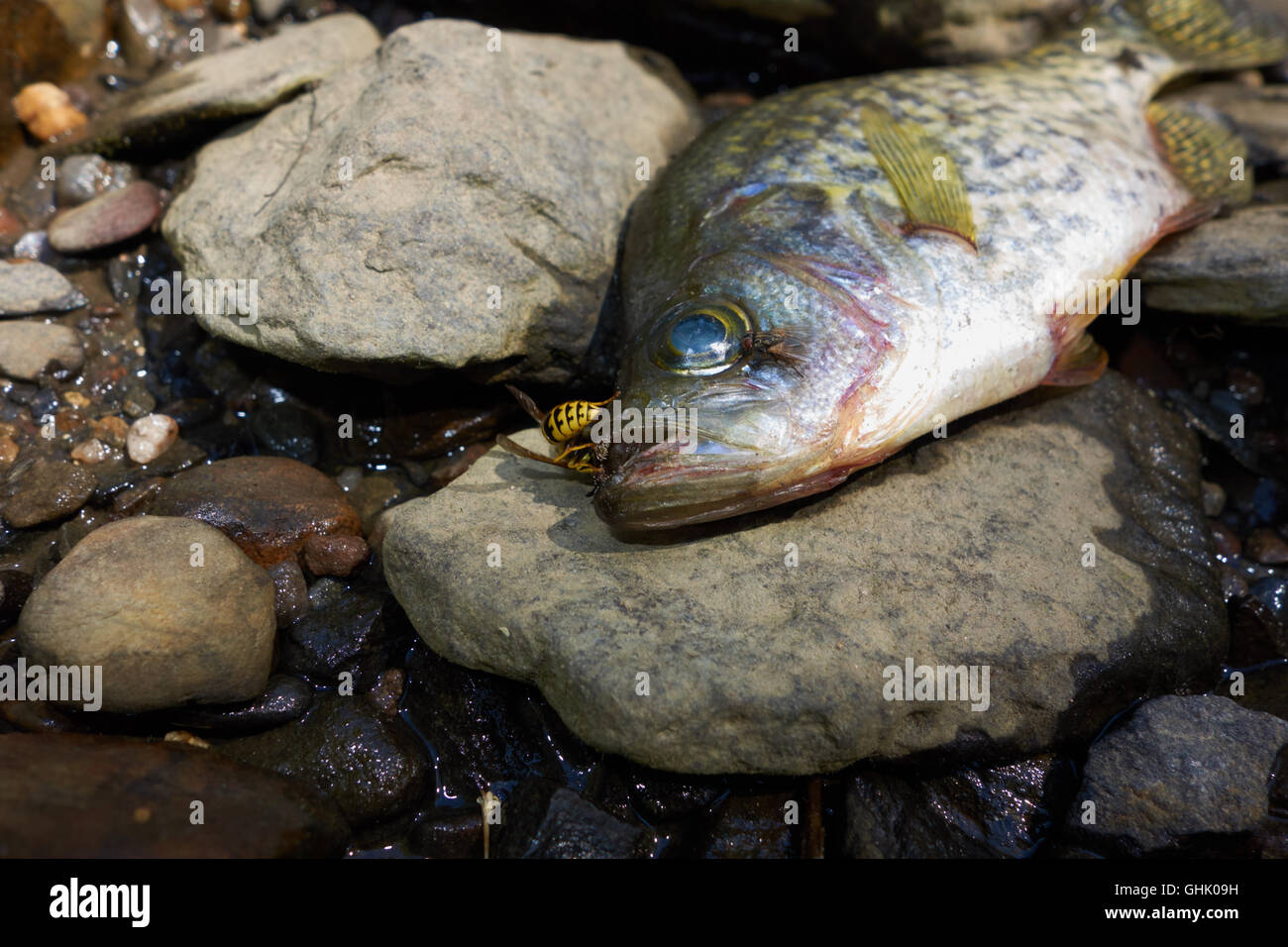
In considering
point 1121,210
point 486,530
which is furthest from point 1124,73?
point 486,530

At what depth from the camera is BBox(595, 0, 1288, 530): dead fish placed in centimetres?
374

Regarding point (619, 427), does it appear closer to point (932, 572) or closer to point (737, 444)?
point (737, 444)

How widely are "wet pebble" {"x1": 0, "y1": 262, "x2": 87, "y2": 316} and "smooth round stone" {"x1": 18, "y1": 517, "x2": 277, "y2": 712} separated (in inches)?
85.2

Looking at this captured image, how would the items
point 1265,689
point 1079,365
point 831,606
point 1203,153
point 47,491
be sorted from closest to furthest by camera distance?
point 831,606 < point 1265,689 < point 47,491 < point 1079,365 < point 1203,153

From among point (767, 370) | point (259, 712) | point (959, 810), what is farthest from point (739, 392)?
point (259, 712)

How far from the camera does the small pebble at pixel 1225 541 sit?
5051 mm

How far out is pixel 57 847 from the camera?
10.4 ft

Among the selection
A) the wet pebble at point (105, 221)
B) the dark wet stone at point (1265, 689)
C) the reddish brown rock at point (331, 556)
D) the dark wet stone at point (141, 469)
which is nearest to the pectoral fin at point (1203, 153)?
the dark wet stone at point (1265, 689)

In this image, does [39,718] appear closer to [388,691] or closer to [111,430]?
[388,691]

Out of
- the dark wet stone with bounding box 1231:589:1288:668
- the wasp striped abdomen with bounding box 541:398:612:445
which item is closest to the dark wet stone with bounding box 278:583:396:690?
the wasp striped abdomen with bounding box 541:398:612:445

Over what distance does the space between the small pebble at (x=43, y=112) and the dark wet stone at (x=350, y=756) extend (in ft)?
16.3

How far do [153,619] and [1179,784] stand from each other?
4.48 meters

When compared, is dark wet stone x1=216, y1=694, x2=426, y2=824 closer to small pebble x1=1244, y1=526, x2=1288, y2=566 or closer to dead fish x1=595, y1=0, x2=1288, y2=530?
dead fish x1=595, y1=0, x2=1288, y2=530

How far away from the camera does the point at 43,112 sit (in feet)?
20.5
